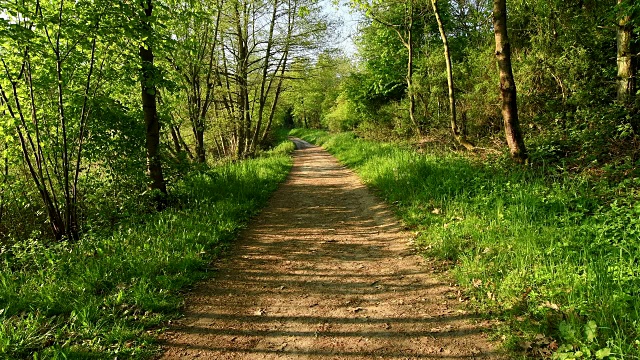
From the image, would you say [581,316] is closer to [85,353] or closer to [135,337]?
[135,337]

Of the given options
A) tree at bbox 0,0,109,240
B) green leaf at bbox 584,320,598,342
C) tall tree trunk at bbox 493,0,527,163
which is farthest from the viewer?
tall tree trunk at bbox 493,0,527,163

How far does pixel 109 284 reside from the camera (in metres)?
3.97

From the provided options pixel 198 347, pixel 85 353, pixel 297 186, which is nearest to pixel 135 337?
pixel 85 353

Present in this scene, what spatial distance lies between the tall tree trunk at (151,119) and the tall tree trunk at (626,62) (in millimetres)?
9602

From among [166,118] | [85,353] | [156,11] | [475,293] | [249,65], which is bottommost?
[475,293]

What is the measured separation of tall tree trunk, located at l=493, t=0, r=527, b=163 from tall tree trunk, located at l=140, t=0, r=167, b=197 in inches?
272

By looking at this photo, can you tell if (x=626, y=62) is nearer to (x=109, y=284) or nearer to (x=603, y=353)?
(x=603, y=353)

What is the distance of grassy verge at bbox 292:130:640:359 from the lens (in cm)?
272

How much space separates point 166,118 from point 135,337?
17.4 ft

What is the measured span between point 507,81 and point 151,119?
742 centimetres

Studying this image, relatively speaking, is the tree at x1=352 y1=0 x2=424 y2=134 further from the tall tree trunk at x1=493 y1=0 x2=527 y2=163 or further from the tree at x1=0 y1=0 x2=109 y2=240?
the tree at x1=0 y1=0 x2=109 y2=240

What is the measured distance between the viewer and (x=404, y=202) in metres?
7.15

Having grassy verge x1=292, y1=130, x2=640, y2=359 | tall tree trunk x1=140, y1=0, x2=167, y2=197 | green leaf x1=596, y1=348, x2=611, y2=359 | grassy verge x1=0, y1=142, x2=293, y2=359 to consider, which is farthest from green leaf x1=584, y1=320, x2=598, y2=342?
tall tree trunk x1=140, y1=0, x2=167, y2=197

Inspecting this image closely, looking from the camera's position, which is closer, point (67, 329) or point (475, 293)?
point (67, 329)
